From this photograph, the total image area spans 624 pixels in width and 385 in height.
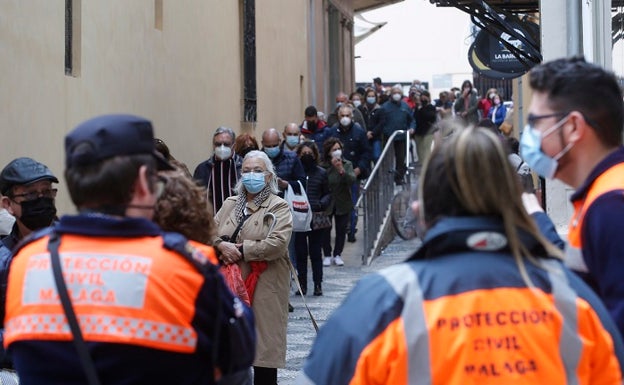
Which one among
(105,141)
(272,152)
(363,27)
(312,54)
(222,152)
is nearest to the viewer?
(105,141)

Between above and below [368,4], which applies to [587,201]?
below

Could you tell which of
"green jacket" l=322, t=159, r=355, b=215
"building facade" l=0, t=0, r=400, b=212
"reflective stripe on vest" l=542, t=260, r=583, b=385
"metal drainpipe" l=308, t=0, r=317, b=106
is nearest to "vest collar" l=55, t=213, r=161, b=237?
"reflective stripe on vest" l=542, t=260, r=583, b=385

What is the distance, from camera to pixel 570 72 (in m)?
3.67

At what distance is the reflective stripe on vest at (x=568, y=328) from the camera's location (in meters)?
2.97

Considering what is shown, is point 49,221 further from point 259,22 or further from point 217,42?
point 259,22

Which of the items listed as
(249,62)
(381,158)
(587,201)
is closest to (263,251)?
(587,201)

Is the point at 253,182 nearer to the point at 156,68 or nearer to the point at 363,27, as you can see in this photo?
the point at 156,68

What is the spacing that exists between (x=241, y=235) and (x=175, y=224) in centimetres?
330

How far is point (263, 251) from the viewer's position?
8062mm

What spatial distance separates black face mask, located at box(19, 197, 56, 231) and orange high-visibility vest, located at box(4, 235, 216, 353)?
2.34 metres

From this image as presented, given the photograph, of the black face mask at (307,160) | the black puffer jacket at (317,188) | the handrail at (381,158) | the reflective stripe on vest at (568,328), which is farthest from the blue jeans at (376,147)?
the reflective stripe on vest at (568,328)

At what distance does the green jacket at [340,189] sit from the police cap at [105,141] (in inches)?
486

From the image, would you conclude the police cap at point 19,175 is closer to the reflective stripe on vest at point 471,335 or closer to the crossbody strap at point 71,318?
the crossbody strap at point 71,318

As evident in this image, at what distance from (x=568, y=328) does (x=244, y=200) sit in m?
5.61
